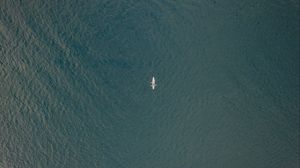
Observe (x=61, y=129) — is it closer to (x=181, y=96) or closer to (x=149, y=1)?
(x=181, y=96)

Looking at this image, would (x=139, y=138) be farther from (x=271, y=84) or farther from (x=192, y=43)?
(x=271, y=84)

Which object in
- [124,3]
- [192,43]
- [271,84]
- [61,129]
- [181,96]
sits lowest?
[61,129]

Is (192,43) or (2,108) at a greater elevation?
(192,43)

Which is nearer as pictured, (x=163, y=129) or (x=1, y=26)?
(x=1, y=26)

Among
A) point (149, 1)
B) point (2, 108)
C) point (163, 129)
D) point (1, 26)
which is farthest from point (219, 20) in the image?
point (2, 108)

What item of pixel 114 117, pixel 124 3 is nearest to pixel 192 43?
pixel 124 3

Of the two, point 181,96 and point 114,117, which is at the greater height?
point 181,96
